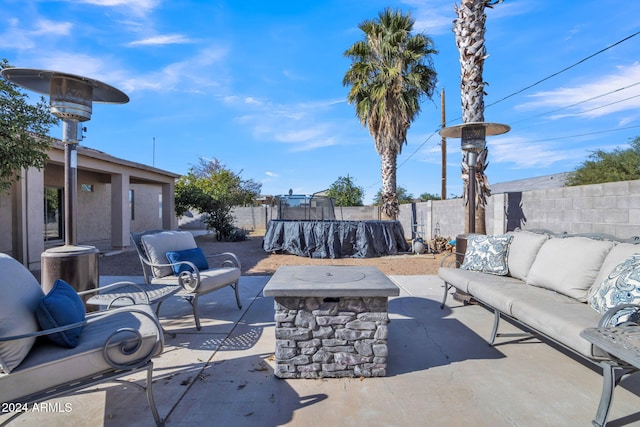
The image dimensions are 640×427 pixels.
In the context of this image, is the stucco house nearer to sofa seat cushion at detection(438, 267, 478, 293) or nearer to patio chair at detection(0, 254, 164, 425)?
patio chair at detection(0, 254, 164, 425)

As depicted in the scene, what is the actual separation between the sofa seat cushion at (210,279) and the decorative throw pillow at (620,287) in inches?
135

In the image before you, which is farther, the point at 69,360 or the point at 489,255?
the point at 489,255

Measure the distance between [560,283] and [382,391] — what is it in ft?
6.39

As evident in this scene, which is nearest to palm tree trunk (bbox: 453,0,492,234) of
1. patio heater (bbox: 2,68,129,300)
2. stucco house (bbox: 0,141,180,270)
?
patio heater (bbox: 2,68,129,300)

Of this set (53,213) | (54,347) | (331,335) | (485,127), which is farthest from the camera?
(53,213)

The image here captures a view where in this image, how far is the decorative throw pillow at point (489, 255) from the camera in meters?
3.92

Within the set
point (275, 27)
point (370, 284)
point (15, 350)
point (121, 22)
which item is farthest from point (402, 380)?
point (275, 27)

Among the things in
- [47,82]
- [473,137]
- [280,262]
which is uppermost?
[47,82]

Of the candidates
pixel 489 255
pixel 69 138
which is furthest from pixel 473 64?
pixel 69 138

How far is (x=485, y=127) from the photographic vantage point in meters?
4.71

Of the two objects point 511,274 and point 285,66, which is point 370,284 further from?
point 285,66

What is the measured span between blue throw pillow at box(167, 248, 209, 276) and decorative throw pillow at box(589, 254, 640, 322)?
151 inches

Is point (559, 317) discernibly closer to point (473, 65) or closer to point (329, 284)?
point (329, 284)

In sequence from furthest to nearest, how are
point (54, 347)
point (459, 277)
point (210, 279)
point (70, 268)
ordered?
point (459, 277) → point (210, 279) → point (70, 268) → point (54, 347)
